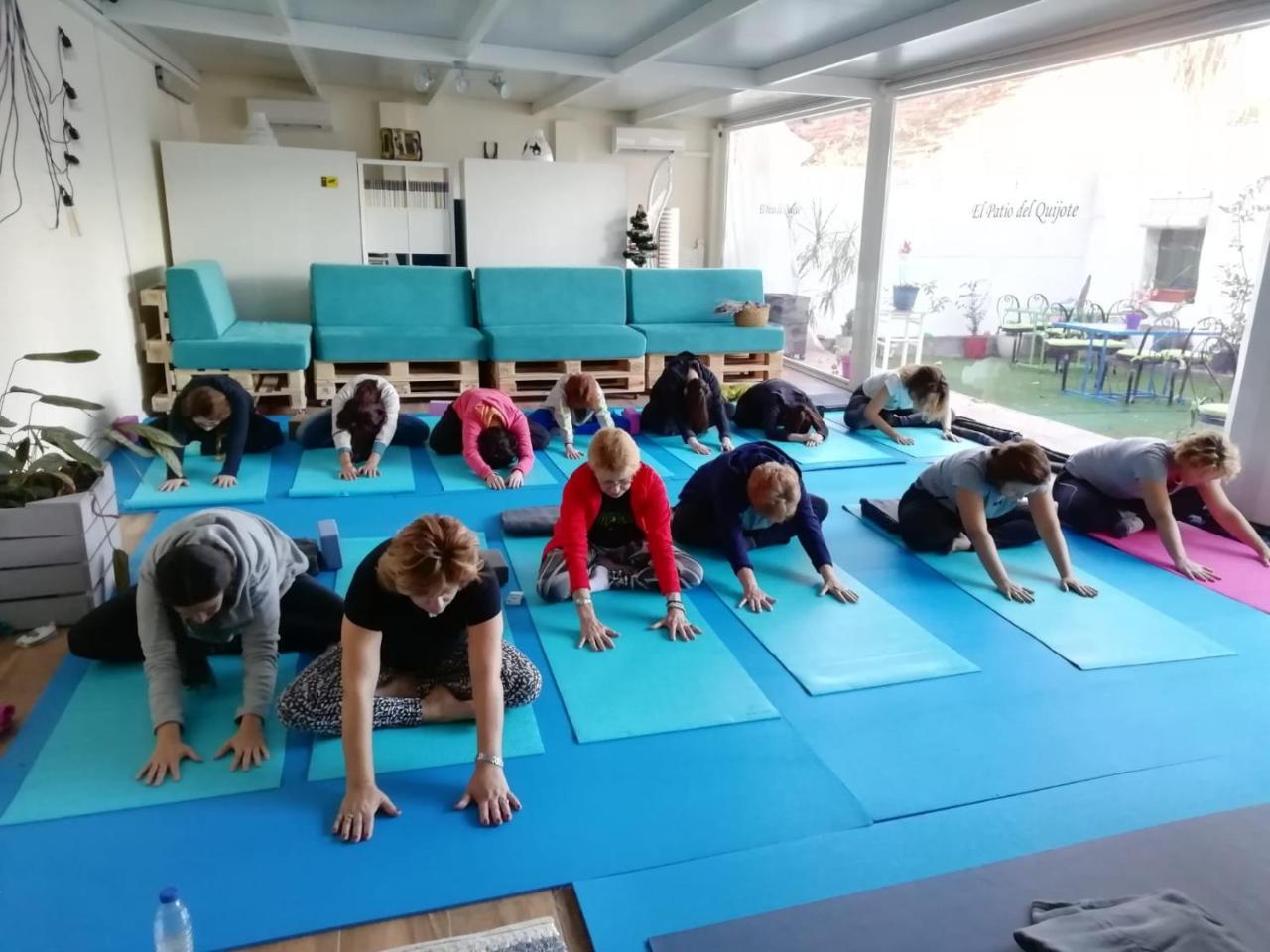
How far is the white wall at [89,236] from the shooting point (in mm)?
4176

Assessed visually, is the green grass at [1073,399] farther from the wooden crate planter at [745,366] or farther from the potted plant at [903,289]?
the wooden crate planter at [745,366]

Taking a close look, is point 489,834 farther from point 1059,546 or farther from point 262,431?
point 262,431

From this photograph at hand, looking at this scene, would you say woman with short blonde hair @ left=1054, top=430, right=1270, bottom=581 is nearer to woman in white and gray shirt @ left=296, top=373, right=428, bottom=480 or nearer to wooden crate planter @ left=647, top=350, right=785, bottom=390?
wooden crate planter @ left=647, top=350, right=785, bottom=390

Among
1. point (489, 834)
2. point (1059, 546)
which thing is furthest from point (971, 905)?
point (1059, 546)

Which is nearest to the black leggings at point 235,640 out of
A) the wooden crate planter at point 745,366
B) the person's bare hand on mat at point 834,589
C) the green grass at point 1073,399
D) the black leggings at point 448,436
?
the person's bare hand on mat at point 834,589

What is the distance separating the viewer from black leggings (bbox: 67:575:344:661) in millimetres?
2771

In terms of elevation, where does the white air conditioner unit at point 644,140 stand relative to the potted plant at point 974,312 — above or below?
above

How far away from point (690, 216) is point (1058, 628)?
823 centimetres

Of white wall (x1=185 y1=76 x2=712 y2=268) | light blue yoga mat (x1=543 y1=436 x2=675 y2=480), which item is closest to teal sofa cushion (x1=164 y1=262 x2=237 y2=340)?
light blue yoga mat (x1=543 y1=436 x2=675 y2=480)

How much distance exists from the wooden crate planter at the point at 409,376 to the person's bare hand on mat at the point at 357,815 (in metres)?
4.80

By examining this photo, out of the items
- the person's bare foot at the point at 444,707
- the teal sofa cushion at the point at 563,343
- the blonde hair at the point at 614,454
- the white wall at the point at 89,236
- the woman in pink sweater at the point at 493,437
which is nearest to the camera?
the person's bare foot at the point at 444,707

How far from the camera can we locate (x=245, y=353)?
6137mm

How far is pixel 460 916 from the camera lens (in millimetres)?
1886

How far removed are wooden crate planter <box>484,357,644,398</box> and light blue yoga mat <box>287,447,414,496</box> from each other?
1.75m
